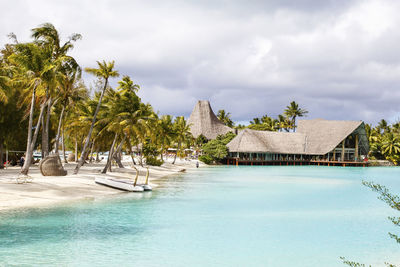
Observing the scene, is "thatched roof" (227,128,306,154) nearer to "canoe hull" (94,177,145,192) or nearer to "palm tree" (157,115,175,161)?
"palm tree" (157,115,175,161)

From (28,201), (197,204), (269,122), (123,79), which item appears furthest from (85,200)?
(269,122)

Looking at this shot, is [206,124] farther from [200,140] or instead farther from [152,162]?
[152,162]

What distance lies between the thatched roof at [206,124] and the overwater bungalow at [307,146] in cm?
1233

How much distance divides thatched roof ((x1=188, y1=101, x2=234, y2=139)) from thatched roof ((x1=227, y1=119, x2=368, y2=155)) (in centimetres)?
1220

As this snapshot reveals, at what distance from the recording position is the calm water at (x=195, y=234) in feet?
38.9

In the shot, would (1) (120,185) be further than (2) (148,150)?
No

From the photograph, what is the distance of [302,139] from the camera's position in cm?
7944

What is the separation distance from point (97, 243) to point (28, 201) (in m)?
8.20

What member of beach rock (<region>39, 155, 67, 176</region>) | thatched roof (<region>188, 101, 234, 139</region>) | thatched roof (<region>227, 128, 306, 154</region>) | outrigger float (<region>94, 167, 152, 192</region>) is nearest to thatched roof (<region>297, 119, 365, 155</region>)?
thatched roof (<region>227, 128, 306, 154</region>)

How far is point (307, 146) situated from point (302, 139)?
1.94 m

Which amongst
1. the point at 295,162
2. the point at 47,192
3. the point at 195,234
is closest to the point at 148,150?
the point at 47,192

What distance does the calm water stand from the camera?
467 inches

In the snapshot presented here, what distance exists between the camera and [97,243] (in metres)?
13.1

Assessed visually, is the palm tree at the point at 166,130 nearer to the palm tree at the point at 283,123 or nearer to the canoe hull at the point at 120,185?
the canoe hull at the point at 120,185
